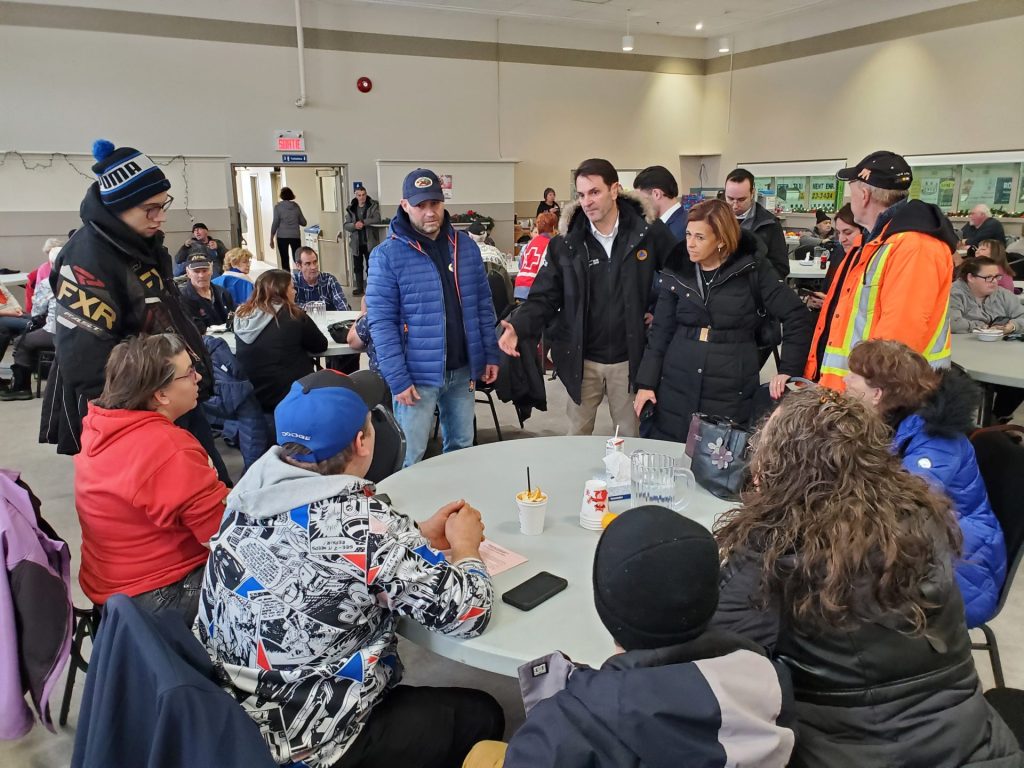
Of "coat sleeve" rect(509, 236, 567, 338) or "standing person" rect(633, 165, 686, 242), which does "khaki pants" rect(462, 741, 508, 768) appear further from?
"standing person" rect(633, 165, 686, 242)

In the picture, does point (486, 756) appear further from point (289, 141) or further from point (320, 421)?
point (289, 141)

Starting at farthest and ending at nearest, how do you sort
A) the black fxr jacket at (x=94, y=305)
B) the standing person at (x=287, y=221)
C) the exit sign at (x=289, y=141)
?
the standing person at (x=287, y=221)
the exit sign at (x=289, y=141)
the black fxr jacket at (x=94, y=305)

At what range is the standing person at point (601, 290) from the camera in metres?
3.17

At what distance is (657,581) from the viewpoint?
100 centimetres

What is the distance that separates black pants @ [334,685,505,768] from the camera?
1.48m

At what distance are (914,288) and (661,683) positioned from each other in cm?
207

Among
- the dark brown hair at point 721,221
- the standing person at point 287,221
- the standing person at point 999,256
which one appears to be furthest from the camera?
the standing person at point 287,221

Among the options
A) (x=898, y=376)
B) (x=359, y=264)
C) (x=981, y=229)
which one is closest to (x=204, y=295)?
(x=898, y=376)

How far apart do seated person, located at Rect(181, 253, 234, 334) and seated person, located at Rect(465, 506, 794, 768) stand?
4.49 m

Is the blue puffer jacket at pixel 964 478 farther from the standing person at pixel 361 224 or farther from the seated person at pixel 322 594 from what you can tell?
the standing person at pixel 361 224

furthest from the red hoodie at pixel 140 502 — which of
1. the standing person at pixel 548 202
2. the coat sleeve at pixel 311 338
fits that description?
the standing person at pixel 548 202

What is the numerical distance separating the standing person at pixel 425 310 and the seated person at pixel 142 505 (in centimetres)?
121

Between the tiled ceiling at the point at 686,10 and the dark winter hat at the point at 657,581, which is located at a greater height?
the tiled ceiling at the point at 686,10

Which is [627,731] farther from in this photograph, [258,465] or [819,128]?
[819,128]
